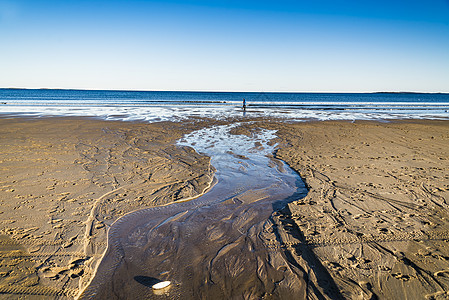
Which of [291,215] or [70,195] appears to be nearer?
[291,215]

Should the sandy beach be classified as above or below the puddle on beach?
above

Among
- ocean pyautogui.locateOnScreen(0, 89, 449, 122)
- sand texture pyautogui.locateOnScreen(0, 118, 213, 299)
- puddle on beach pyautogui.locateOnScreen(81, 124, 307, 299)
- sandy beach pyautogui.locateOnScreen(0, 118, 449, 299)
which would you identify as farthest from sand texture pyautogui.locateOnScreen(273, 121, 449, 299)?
ocean pyautogui.locateOnScreen(0, 89, 449, 122)

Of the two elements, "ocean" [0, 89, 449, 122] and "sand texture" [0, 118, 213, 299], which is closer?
"sand texture" [0, 118, 213, 299]

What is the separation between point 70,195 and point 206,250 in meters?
3.90

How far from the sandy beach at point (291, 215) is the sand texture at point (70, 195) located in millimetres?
24

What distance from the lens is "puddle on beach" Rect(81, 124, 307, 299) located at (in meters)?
3.29

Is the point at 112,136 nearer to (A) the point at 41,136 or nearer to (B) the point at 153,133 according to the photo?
(B) the point at 153,133

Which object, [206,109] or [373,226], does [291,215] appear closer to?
[373,226]

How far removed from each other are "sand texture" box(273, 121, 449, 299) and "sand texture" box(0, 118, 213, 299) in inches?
119

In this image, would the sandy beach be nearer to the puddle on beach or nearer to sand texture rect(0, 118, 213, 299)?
sand texture rect(0, 118, 213, 299)

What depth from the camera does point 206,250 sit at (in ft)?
13.5

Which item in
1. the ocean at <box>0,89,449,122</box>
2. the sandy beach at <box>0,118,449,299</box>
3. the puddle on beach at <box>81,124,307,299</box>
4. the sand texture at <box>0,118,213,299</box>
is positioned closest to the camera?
the puddle on beach at <box>81,124,307,299</box>

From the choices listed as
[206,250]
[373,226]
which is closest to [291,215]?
[373,226]

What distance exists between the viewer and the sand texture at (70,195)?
11.7 feet
